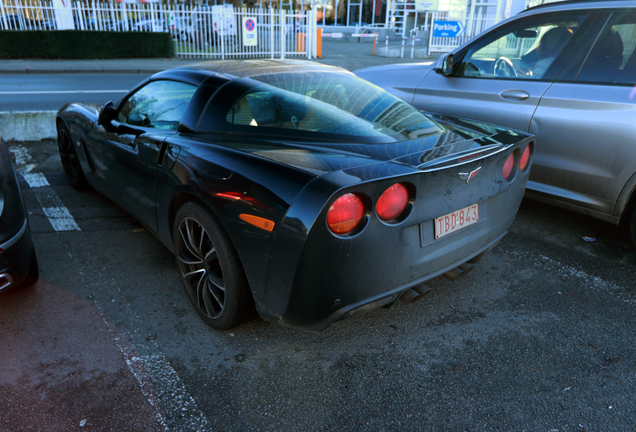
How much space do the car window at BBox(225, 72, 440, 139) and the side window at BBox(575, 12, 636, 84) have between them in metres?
1.56

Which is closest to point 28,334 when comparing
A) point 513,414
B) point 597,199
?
point 513,414

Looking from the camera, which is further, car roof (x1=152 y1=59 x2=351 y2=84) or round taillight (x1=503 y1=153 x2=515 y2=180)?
car roof (x1=152 y1=59 x2=351 y2=84)

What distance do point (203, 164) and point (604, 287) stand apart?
2.75 metres

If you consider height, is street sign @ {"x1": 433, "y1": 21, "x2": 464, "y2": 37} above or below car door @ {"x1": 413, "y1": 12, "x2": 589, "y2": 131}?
above

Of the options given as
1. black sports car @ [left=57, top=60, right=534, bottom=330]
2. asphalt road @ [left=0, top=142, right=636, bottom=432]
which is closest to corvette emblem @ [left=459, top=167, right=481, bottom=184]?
black sports car @ [left=57, top=60, right=534, bottom=330]

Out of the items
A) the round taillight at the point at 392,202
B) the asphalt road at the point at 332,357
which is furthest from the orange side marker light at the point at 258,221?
the asphalt road at the point at 332,357

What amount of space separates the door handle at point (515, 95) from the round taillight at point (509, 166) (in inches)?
55.9

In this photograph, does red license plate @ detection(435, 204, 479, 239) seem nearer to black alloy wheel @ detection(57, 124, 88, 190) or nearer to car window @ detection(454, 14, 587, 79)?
car window @ detection(454, 14, 587, 79)

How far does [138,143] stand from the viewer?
10.4 ft

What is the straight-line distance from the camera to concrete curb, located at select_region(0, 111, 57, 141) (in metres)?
6.34

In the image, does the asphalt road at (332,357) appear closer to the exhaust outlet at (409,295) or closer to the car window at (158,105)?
the exhaust outlet at (409,295)

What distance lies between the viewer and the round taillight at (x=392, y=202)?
2121mm

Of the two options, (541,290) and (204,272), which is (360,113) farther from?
(541,290)

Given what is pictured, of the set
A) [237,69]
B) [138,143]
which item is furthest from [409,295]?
[138,143]
